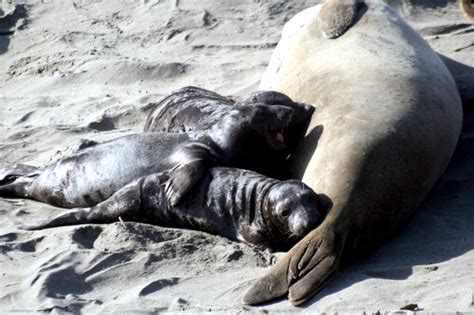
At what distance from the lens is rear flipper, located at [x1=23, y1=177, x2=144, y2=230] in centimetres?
636

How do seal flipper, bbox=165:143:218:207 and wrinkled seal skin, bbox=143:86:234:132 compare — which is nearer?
seal flipper, bbox=165:143:218:207

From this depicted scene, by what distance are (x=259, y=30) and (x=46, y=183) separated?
309 cm

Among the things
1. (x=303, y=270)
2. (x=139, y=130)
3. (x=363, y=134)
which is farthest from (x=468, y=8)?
(x=303, y=270)

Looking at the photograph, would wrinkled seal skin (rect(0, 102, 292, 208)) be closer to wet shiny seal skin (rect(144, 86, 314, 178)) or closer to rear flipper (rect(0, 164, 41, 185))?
wet shiny seal skin (rect(144, 86, 314, 178))

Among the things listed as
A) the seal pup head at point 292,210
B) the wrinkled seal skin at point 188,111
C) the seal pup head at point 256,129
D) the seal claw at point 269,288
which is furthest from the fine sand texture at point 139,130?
the seal pup head at point 256,129

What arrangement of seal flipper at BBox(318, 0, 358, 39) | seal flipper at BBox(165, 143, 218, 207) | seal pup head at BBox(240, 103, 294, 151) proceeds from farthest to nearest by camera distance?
seal flipper at BBox(318, 0, 358, 39)
seal pup head at BBox(240, 103, 294, 151)
seal flipper at BBox(165, 143, 218, 207)

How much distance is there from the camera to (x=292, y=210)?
18.9 feet

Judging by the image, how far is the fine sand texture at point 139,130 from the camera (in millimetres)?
5281

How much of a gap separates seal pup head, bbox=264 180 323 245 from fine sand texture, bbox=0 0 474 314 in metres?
0.17

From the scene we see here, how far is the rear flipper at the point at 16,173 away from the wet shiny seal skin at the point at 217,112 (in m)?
0.78

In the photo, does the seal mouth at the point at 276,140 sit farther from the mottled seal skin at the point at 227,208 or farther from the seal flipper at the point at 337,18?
the seal flipper at the point at 337,18

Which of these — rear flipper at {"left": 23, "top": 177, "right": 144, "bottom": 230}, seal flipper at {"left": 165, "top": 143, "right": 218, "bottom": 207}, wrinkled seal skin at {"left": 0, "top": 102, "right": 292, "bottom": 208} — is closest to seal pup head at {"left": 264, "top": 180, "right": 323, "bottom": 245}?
seal flipper at {"left": 165, "top": 143, "right": 218, "bottom": 207}

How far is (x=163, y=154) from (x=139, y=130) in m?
1.51

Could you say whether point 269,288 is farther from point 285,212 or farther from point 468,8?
point 468,8
